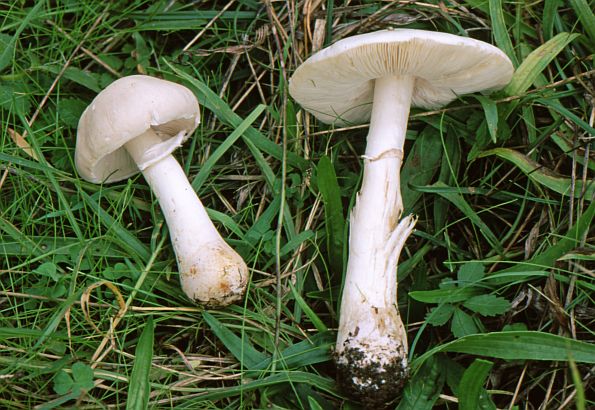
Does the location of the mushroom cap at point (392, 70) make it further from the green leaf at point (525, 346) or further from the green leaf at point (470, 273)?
the green leaf at point (525, 346)

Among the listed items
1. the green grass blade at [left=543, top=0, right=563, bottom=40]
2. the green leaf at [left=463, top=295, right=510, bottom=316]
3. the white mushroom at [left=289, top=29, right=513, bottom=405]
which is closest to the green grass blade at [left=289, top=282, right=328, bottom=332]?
the white mushroom at [left=289, top=29, right=513, bottom=405]

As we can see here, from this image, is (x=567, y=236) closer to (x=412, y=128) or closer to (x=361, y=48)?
(x=412, y=128)

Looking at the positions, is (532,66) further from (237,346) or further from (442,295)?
(237,346)

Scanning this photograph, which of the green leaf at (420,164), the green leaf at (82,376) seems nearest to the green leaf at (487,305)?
the green leaf at (420,164)

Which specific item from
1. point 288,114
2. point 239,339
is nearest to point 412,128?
point 288,114

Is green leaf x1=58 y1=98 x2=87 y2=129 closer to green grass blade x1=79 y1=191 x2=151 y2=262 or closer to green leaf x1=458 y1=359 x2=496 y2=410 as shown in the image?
green grass blade x1=79 y1=191 x2=151 y2=262

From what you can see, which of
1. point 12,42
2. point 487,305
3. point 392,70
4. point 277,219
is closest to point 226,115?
point 277,219
